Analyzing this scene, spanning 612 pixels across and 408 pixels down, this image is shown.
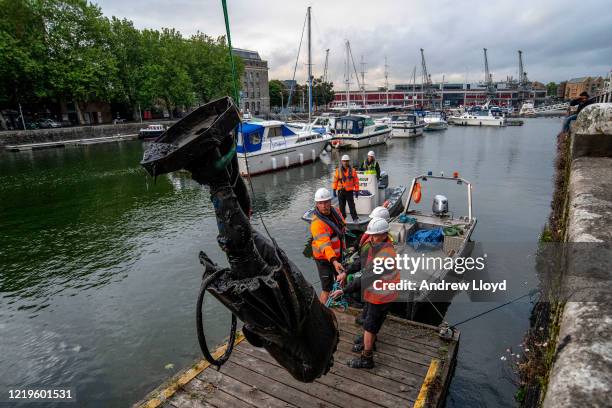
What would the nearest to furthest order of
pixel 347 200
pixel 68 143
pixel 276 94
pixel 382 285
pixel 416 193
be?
1. pixel 382 285
2. pixel 416 193
3. pixel 347 200
4. pixel 68 143
5. pixel 276 94

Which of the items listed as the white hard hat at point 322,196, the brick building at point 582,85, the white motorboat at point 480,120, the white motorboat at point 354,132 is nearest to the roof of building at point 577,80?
the brick building at point 582,85

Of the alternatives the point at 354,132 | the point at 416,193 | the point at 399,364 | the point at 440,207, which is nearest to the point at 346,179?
the point at 416,193

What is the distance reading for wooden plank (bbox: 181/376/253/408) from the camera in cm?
429

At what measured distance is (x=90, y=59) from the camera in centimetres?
4459

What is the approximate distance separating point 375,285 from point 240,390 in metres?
2.18

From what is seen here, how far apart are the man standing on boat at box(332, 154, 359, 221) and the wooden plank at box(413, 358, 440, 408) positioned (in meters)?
6.91

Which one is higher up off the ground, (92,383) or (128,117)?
(128,117)

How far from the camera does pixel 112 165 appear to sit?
29266 millimetres

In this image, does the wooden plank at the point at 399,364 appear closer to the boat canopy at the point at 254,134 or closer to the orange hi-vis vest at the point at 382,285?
the orange hi-vis vest at the point at 382,285

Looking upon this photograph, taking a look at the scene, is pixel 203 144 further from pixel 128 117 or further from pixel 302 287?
pixel 128 117

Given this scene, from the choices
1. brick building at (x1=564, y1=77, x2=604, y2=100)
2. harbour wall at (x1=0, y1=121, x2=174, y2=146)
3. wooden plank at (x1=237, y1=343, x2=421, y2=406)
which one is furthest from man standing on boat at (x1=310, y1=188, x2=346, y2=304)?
brick building at (x1=564, y1=77, x2=604, y2=100)

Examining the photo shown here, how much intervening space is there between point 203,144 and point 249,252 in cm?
70

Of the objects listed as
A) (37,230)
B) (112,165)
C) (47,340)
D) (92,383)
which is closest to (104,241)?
(37,230)

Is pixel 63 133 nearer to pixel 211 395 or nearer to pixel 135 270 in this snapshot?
pixel 135 270
